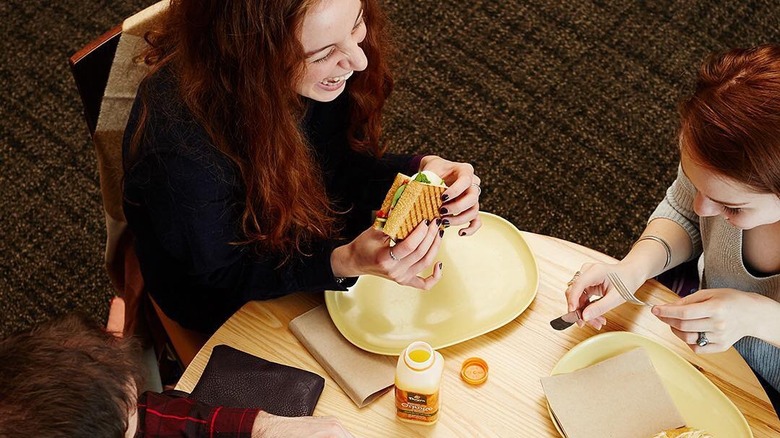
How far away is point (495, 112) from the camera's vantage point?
9.16 feet

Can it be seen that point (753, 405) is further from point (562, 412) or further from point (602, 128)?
point (602, 128)

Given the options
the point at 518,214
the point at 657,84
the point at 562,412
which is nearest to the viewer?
the point at 562,412

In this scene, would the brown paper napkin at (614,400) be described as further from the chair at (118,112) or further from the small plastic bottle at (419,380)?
the chair at (118,112)

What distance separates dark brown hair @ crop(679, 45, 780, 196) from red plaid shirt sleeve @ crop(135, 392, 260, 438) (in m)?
0.83

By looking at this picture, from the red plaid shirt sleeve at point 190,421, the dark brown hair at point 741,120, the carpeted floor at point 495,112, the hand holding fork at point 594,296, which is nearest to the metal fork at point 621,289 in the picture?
the hand holding fork at point 594,296

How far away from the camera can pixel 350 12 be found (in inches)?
53.2

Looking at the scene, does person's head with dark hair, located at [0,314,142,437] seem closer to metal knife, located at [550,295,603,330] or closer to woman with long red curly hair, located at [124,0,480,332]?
woman with long red curly hair, located at [124,0,480,332]

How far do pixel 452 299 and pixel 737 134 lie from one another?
0.57 metres

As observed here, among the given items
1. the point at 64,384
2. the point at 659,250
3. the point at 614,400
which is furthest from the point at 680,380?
the point at 64,384

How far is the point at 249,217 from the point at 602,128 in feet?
5.21

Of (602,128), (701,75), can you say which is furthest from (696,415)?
(602,128)

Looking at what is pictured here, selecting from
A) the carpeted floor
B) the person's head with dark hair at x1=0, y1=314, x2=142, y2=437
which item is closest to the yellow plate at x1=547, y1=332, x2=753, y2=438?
the person's head with dark hair at x1=0, y1=314, x2=142, y2=437

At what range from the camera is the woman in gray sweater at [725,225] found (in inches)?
48.8

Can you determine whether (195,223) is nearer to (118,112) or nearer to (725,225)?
(118,112)
